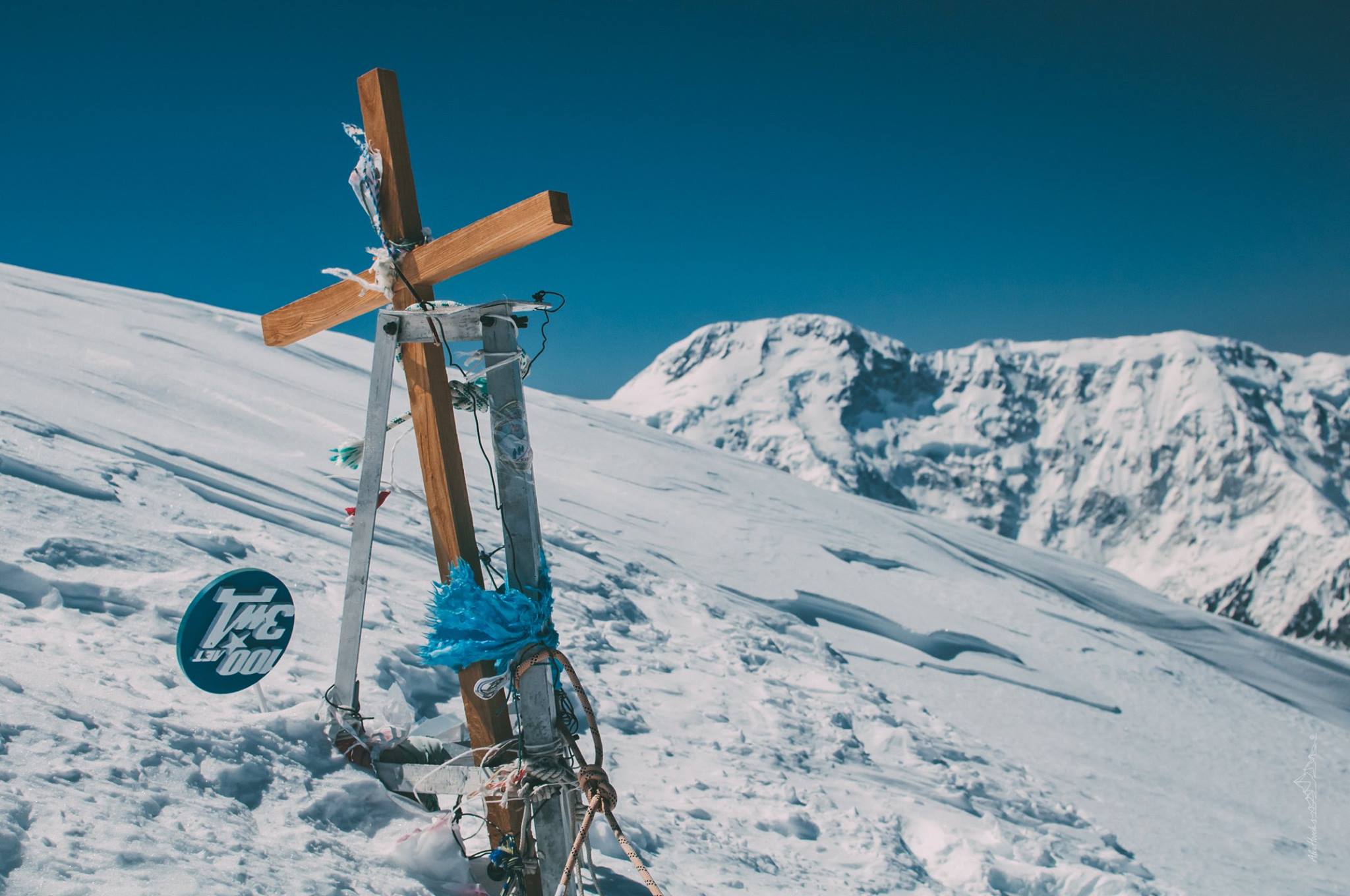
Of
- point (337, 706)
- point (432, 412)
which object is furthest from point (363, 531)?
point (337, 706)

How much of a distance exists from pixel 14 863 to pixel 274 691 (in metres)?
1.66

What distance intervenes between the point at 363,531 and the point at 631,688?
3.76m

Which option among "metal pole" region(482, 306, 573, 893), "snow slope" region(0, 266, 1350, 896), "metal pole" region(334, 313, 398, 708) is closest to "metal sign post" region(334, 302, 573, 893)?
"metal pole" region(482, 306, 573, 893)

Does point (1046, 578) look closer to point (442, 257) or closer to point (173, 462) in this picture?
point (173, 462)

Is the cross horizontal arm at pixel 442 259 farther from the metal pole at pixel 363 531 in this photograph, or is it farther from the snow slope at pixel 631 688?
the snow slope at pixel 631 688

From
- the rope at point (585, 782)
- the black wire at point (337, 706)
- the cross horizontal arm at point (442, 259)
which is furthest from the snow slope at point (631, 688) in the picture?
the cross horizontal arm at point (442, 259)

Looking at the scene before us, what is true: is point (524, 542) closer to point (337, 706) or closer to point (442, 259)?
point (442, 259)

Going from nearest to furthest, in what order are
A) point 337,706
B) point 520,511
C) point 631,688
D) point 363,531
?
point 520,511, point 363,531, point 337,706, point 631,688

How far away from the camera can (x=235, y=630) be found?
3645mm

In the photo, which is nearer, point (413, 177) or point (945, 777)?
point (413, 177)

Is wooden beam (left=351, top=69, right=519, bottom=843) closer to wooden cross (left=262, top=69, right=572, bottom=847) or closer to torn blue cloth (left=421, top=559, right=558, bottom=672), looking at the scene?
wooden cross (left=262, top=69, right=572, bottom=847)

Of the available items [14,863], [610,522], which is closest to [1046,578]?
[610,522]

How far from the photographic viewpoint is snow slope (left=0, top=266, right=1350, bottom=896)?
3334 millimetres

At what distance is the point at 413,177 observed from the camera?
135 inches
